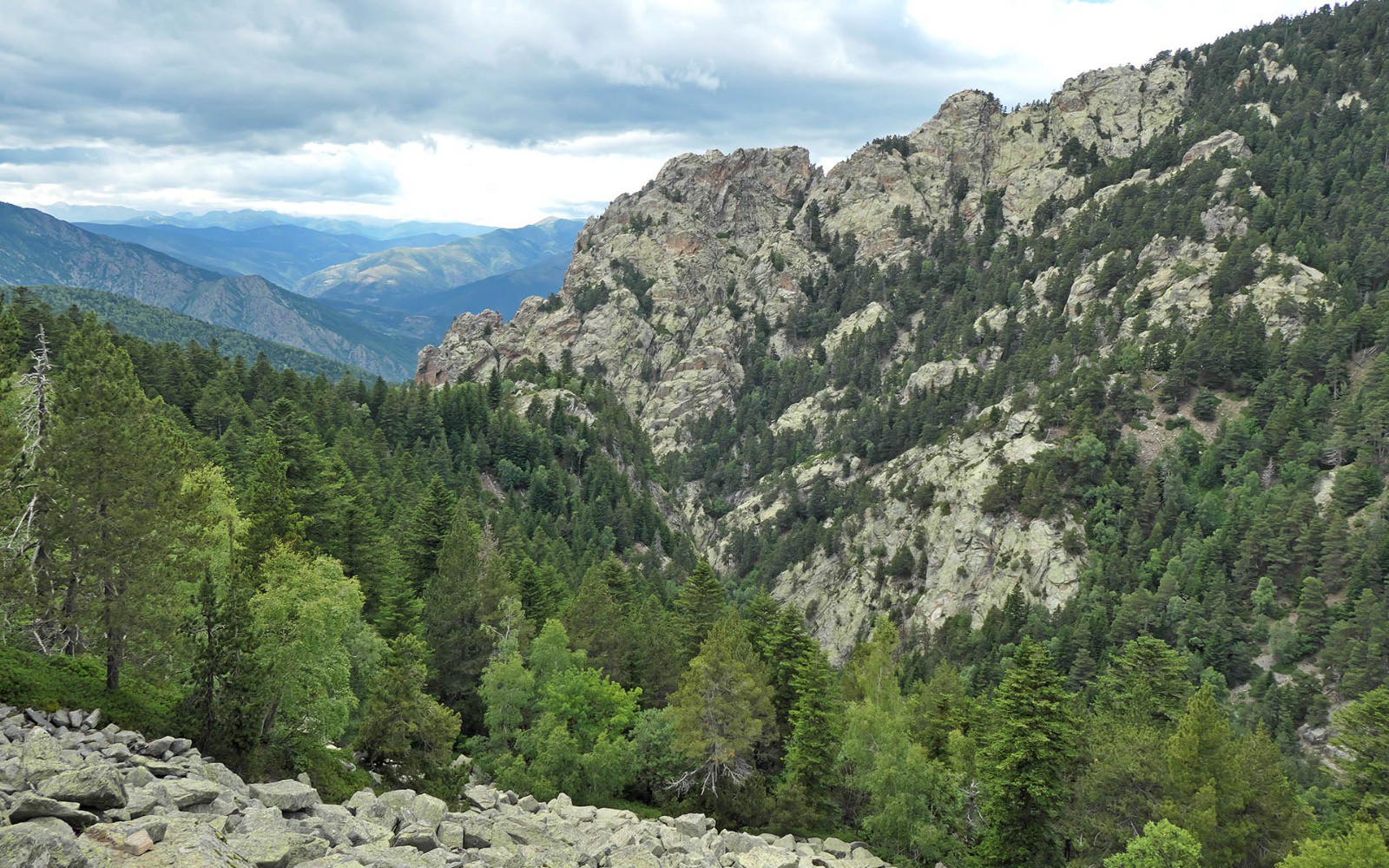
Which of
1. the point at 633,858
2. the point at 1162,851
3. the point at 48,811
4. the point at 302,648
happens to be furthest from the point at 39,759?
the point at 1162,851

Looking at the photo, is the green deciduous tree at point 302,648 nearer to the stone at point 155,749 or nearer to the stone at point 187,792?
the stone at point 155,749

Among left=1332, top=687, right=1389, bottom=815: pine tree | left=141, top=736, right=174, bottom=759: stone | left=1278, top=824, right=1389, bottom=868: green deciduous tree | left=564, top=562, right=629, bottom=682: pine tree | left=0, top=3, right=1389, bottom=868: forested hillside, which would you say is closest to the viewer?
left=141, top=736, right=174, bottom=759: stone

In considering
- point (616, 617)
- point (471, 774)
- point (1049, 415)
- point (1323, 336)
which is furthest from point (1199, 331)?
point (471, 774)

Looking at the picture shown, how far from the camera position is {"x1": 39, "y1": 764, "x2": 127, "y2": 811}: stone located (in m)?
20.2

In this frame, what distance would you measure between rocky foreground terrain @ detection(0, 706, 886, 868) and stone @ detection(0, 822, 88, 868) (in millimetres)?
29

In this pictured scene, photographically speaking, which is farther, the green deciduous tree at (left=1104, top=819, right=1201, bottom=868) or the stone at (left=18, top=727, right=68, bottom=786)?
the green deciduous tree at (left=1104, top=819, right=1201, bottom=868)

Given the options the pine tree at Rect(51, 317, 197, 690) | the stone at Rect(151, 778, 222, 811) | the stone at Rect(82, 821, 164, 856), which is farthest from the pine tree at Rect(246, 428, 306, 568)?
the stone at Rect(82, 821, 164, 856)

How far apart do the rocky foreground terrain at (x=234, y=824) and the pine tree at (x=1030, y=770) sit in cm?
1277

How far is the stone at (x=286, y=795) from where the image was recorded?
26.5 metres

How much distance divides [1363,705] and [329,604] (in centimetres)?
5325

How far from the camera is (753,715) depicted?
52.4 m

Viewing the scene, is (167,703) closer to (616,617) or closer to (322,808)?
(322,808)

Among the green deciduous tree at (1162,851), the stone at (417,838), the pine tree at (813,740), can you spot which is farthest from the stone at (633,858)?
the green deciduous tree at (1162,851)

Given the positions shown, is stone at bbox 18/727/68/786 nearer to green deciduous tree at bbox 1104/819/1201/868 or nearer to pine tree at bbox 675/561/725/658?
green deciduous tree at bbox 1104/819/1201/868
